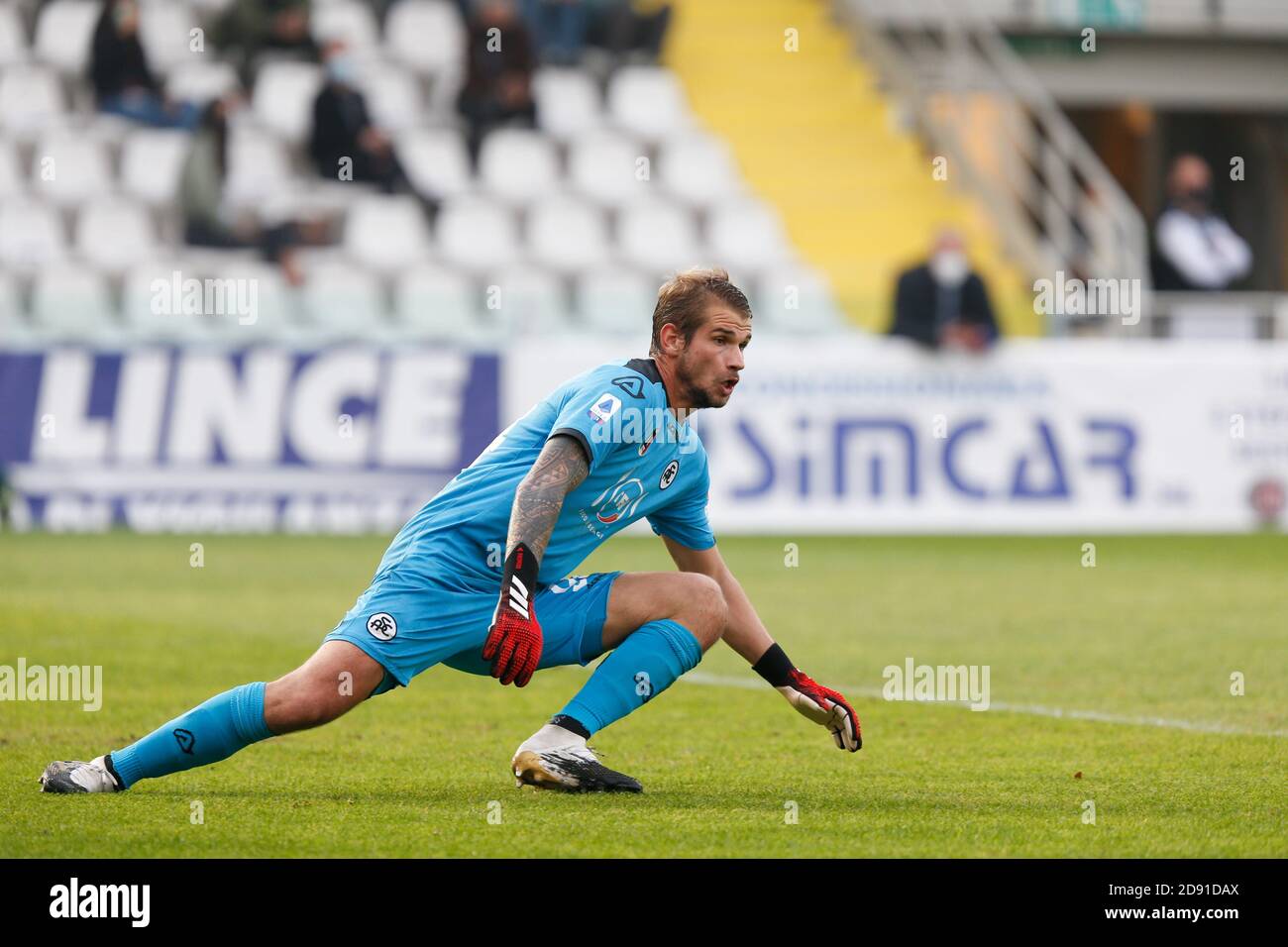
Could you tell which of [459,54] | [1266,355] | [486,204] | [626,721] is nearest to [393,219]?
[486,204]

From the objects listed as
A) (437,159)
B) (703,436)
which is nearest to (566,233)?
(437,159)

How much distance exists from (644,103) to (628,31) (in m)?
1.01

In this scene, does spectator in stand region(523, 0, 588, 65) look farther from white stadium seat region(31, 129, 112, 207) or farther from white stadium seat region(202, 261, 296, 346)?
white stadium seat region(202, 261, 296, 346)

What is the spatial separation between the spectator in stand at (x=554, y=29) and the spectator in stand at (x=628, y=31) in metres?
0.39

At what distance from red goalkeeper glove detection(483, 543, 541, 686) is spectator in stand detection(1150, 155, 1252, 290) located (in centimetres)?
1816

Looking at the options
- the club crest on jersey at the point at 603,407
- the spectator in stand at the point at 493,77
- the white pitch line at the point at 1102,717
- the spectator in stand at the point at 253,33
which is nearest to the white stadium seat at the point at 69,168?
the spectator in stand at the point at 253,33

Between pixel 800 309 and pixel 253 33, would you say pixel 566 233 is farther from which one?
pixel 253 33

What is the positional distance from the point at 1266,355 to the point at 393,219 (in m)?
9.40

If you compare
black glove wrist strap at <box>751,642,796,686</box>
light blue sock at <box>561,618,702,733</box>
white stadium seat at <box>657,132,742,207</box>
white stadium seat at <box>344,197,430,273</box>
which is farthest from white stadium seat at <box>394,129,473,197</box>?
Answer: light blue sock at <box>561,618,702,733</box>

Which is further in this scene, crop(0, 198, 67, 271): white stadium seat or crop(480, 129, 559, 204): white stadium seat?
crop(480, 129, 559, 204): white stadium seat

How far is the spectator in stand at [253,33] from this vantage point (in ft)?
79.5

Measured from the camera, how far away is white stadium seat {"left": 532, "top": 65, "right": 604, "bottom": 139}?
2477 cm

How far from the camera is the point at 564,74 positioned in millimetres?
25125

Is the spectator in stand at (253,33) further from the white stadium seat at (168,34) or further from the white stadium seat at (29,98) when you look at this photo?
the white stadium seat at (29,98)
